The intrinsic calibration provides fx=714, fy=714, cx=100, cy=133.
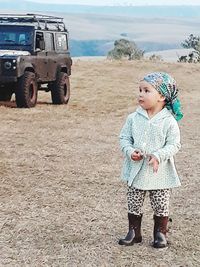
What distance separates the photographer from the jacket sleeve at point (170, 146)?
4.64m

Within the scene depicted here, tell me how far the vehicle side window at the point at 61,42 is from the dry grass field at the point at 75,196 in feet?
5.81

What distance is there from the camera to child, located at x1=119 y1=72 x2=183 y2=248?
185 inches

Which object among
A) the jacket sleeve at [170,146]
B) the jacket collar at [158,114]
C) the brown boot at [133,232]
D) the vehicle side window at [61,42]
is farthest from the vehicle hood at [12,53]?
the jacket sleeve at [170,146]

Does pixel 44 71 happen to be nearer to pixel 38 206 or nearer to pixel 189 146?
pixel 189 146

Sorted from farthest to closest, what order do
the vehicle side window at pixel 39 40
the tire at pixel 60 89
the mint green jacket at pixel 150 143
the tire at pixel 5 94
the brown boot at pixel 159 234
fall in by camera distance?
the tire at pixel 60 89 < the tire at pixel 5 94 < the vehicle side window at pixel 39 40 < the brown boot at pixel 159 234 < the mint green jacket at pixel 150 143

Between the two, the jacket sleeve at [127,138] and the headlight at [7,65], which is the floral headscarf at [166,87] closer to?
the jacket sleeve at [127,138]

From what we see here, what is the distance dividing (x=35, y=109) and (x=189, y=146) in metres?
4.74

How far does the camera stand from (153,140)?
4.75 m

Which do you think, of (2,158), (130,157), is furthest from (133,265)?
(2,158)

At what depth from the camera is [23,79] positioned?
520 inches

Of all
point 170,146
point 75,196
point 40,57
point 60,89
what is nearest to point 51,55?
point 40,57

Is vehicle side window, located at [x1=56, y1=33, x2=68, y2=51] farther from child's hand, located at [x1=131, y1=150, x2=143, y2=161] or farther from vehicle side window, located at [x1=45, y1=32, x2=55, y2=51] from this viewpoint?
child's hand, located at [x1=131, y1=150, x2=143, y2=161]

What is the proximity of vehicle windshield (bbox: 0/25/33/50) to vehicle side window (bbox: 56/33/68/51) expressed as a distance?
1130mm

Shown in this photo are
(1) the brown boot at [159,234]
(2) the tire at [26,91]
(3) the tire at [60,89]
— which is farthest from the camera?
(3) the tire at [60,89]
